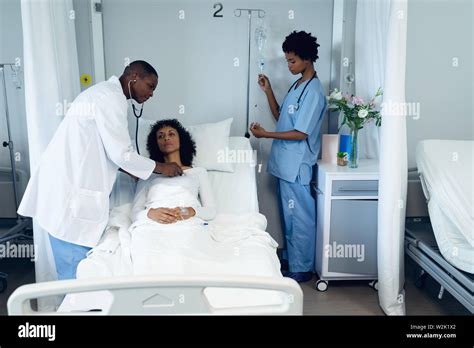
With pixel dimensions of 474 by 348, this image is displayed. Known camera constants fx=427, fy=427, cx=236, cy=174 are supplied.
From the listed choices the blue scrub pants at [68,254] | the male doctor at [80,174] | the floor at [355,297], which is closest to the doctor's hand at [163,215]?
the male doctor at [80,174]

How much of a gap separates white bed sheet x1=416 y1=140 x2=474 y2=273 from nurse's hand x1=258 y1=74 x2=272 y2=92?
103cm

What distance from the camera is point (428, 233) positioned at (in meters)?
2.55

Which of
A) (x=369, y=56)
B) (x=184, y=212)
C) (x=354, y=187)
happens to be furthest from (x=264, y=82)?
(x=184, y=212)

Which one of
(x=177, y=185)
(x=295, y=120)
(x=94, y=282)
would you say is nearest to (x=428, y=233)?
(x=295, y=120)

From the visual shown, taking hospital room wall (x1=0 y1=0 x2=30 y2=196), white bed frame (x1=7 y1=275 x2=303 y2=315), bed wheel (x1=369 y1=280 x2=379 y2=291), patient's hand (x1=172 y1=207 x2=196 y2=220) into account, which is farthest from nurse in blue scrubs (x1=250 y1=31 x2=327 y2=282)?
hospital room wall (x1=0 y1=0 x2=30 y2=196)

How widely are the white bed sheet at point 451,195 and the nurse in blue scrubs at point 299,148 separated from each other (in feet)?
2.11

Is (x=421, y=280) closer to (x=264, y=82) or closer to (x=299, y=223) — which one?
(x=299, y=223)

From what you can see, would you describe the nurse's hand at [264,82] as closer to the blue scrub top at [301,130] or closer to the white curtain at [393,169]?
the blue scrub top at [301,130]

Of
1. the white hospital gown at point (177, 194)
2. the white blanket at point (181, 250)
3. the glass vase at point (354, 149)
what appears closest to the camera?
the white blanket at point (181, 250)

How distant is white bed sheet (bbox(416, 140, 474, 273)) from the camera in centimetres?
206

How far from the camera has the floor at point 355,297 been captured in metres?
2.39

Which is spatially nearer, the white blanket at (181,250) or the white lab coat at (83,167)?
the white blanket at (181,250)

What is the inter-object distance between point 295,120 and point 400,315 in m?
1.24
